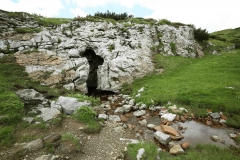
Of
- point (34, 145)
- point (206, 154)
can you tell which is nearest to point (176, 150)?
point (206, 154)

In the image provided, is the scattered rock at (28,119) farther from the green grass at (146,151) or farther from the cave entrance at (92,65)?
the cave entrance at (92,65)

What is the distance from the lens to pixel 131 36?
2250cm

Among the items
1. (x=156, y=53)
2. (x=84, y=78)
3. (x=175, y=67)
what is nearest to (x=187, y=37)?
(x=156, y=53)

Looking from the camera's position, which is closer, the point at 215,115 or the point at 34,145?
the point at 34,145

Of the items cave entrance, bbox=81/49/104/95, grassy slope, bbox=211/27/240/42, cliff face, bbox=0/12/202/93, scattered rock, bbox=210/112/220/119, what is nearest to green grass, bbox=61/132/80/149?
cliff face, bbox=0/12/202/93

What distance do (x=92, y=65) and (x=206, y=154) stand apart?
16.4 meters

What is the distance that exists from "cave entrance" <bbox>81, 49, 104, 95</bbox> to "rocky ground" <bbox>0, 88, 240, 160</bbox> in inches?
316

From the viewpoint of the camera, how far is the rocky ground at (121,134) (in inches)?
268

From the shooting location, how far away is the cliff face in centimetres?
1536

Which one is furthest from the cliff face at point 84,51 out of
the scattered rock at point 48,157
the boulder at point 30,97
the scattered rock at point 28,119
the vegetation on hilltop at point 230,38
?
the vegetation on hilltop at point 230,38

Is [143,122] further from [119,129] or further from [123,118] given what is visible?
[119,129]

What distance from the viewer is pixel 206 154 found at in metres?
6.78

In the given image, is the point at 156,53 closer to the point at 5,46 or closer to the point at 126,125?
the point at 126,125

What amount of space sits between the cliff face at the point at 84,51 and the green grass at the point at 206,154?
1013 cm
